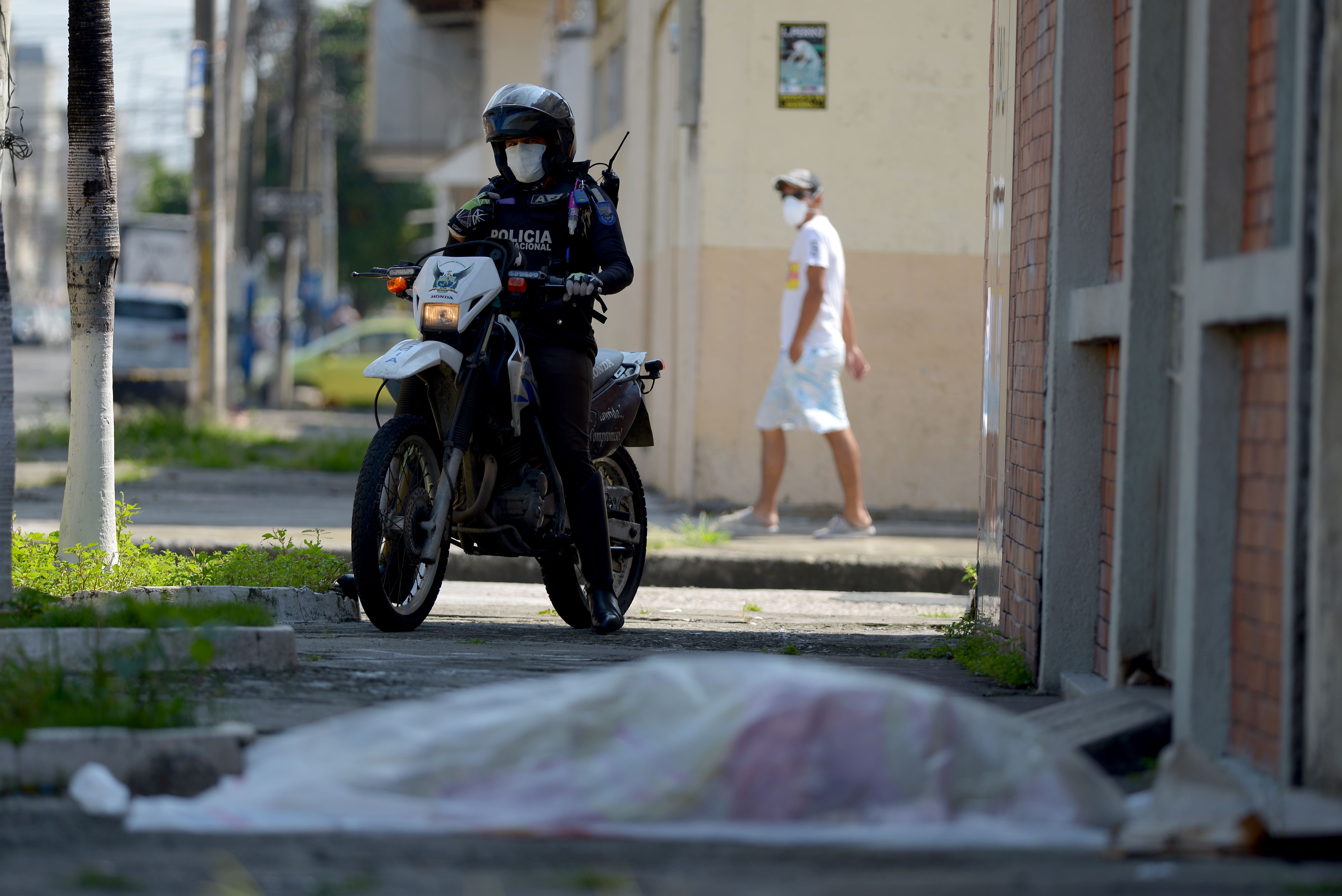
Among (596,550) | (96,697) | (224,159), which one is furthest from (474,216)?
(224,159)

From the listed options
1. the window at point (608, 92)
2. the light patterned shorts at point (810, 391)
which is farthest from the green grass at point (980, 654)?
the window at point (608, 92)

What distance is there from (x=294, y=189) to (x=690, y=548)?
74.0 ft

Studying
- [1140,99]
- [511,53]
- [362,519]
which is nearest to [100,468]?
[362,519]

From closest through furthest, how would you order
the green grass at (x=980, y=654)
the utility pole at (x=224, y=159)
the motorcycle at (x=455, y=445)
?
1. the green grass at (x=980, y=654)
2. the motorcycle at (x=455, y=445)
3. the utility pole at (x=224, y=159)

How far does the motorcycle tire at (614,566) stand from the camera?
6.93 m

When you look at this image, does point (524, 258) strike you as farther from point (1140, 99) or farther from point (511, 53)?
point (511, 53)

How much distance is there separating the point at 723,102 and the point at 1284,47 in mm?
8371

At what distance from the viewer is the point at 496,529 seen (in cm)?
642

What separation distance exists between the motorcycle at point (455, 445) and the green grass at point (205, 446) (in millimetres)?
8757

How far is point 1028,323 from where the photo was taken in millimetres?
6000

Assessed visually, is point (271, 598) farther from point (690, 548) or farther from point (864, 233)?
point (864, 233)

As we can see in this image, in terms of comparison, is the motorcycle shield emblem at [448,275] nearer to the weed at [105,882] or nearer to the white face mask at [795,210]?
the weed at [105,882]

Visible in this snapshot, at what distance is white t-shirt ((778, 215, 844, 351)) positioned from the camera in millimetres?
10625

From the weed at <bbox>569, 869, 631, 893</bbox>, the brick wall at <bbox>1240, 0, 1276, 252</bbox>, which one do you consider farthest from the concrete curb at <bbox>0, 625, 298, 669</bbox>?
the brick wall at <bbox>1240, 0, 1276, 252</bbox>
